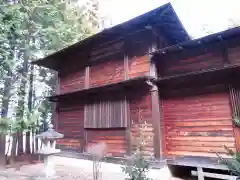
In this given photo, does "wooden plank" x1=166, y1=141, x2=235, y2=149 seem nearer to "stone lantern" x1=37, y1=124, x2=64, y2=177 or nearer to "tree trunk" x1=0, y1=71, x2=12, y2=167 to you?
"stone lantern" x1=37, y1=124, x2=64, y2=177

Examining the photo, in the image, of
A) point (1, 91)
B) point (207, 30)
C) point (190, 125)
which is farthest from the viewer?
point (207, 30)

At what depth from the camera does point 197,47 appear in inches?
245

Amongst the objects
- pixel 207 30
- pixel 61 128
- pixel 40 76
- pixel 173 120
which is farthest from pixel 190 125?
pixel 207 30

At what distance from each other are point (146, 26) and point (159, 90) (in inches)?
85.8

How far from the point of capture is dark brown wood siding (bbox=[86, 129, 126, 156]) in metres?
7.20

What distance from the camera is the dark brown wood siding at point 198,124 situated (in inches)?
223

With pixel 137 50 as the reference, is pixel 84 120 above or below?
below

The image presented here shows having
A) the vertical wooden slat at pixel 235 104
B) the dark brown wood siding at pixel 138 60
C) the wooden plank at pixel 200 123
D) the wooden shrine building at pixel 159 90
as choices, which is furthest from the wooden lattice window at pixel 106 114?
the vertical wooden slat at pixel 235 104

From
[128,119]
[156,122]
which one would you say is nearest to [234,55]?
[156,122]

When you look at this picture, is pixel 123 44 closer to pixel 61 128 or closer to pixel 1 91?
pixel 61 128

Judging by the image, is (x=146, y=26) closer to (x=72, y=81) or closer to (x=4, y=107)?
(x=72, y=81)

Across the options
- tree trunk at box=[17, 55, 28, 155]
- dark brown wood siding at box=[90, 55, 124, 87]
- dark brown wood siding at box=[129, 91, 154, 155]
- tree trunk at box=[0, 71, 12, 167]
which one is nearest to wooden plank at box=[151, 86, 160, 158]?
dark brown wood siding at box=[129, 91, 154, 155]

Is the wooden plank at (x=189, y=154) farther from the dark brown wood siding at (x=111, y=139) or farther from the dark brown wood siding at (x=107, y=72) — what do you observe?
the dark brown wood siding at (x=107, y=72)

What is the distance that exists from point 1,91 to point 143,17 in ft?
28.1
